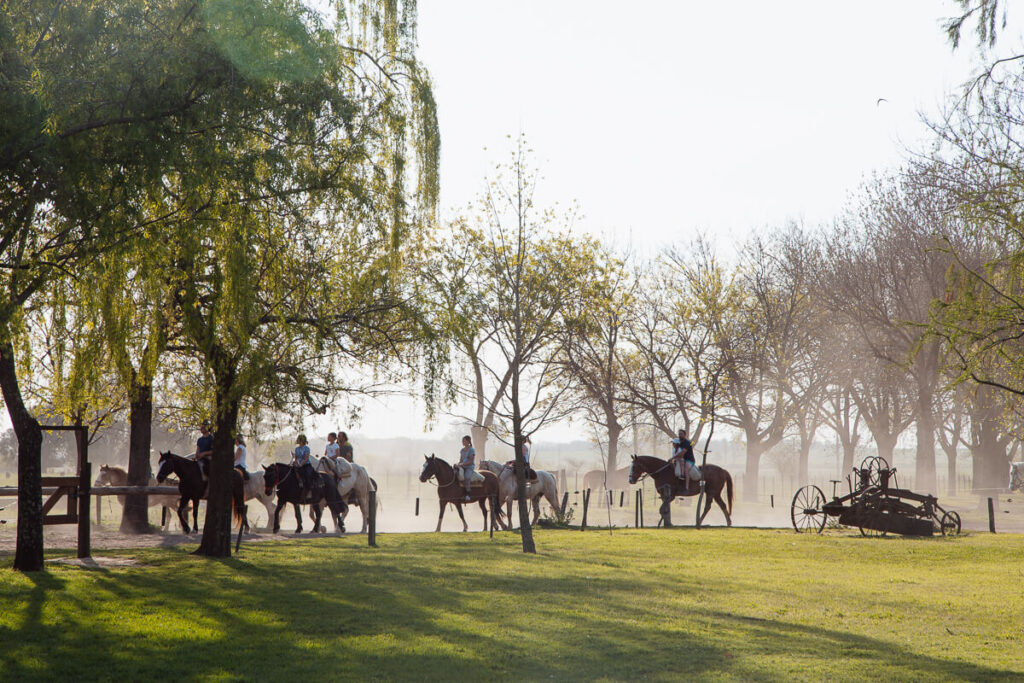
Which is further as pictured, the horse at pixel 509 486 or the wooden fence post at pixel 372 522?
the horse at pixel 509 486

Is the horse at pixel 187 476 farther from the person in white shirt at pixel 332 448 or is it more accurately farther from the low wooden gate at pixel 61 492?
the person in white shirt at pixel 332 448

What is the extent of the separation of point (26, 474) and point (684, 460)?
1833cm

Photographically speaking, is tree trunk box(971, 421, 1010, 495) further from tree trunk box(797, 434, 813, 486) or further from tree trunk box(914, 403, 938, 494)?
tree trunk box(797, 434, 813, 486)

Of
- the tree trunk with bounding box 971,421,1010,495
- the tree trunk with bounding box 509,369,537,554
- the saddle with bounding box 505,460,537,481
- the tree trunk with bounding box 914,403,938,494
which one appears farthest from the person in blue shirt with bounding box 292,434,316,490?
the tree trunk with bounding box 971,421,1010,495

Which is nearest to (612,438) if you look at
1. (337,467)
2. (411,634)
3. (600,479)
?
(337,467)

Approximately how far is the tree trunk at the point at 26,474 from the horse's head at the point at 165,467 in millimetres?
6431

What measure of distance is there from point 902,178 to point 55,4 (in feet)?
103

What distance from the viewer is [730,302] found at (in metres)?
42.4

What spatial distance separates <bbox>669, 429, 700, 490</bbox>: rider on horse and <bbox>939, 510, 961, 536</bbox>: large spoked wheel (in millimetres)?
6680

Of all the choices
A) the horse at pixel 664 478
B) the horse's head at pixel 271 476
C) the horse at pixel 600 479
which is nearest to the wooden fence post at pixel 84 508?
the horse's head at pixel 271 476

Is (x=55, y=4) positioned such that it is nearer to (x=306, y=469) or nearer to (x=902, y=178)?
(x=306, y=469)

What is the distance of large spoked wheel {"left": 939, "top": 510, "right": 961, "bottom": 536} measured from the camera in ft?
76.2

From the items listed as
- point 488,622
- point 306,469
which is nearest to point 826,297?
point 306,469

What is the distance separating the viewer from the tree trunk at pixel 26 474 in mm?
13555
